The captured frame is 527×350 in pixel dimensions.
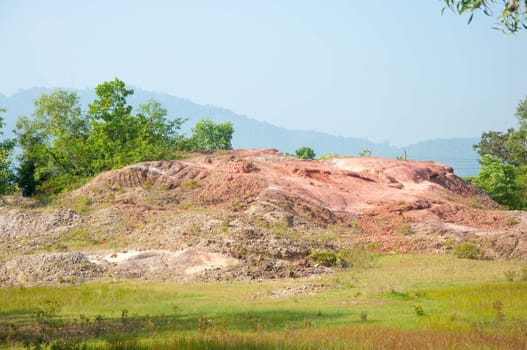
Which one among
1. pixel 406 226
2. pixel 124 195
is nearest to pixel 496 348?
pixel 406 226

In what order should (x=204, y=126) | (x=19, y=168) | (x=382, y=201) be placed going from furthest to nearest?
1. (x=204, y=126)
2. (x=19, y=168)
3. (x=382, y=201)

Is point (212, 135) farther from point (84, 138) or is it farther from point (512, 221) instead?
point (512, 221)

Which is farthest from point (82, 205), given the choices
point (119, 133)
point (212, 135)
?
point (212, 135)

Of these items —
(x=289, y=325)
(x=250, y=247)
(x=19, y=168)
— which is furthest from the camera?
(x=19, y=168)

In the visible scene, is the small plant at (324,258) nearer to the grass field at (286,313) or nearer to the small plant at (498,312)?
the grass field at (286,313)

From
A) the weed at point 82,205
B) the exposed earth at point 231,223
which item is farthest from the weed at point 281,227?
the weed at point 82,205

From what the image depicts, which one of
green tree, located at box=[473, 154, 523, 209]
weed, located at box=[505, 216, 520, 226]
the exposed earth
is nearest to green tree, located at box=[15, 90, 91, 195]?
the exposed earth

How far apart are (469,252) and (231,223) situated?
Answer: 11809mm

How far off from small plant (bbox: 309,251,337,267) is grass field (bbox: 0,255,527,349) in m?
2.39

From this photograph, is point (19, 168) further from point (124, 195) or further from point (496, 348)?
point (496, 348)

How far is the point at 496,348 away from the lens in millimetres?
10773

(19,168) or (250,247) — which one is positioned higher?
(19,168)

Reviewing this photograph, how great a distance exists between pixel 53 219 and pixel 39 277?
9.99m

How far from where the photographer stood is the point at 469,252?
33750mm
